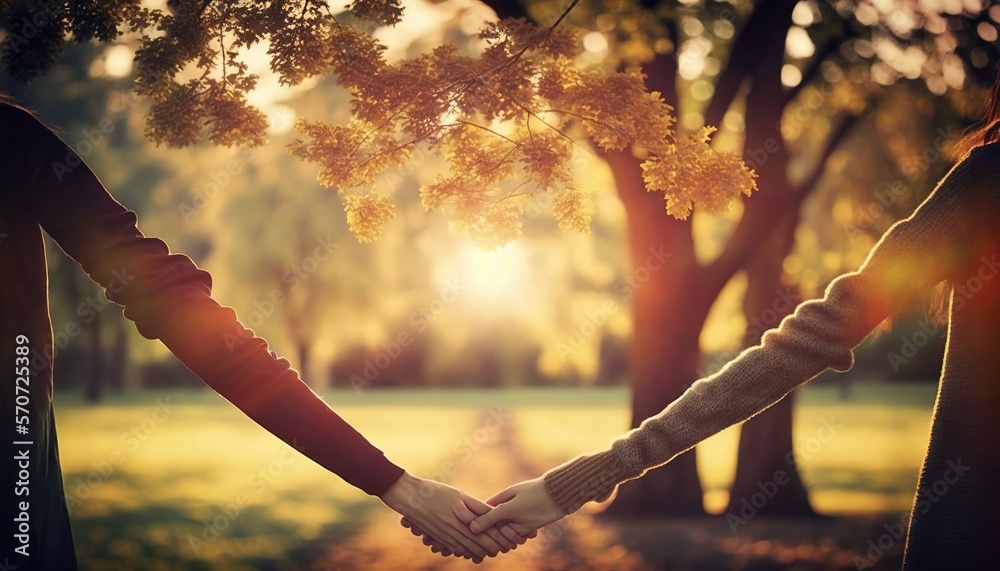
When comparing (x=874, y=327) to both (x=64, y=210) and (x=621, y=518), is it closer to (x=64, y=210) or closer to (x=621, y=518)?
(x=64, y=210)

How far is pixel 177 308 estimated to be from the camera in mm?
1984

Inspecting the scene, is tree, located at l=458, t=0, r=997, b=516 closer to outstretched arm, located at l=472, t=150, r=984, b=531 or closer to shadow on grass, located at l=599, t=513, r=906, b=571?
shadow on grass, located at l=599, t=513, r=906, b=571

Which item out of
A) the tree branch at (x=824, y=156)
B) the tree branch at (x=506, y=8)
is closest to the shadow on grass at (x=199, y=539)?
the tree branch at (x=506, y=8)

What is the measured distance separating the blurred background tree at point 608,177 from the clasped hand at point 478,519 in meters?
0.97

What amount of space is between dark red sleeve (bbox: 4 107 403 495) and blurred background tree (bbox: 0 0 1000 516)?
960 mm

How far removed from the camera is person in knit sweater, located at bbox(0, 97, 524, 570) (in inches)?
65.8

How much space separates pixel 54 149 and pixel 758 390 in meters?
1.83

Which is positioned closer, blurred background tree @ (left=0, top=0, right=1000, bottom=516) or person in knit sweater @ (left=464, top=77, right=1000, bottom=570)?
person in knit sweater @ (left=464, top=77, right=1000, bottom=570)

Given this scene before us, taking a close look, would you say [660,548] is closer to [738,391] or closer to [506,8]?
[506,8]

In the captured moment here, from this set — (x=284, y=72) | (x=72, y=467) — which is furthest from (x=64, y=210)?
(x=72, y=467)

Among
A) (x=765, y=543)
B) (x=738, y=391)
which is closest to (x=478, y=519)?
(x=738, y=391)

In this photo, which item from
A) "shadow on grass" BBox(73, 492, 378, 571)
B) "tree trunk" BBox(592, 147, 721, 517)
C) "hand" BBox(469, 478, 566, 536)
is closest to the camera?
"hand" BBox(469, 478, 566, 536)

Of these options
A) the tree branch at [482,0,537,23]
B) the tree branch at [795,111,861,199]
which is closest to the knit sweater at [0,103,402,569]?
the tree branch at [482,0,537,23]

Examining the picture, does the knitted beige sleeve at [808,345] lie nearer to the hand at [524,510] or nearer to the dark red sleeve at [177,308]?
the hand at [524,510]
